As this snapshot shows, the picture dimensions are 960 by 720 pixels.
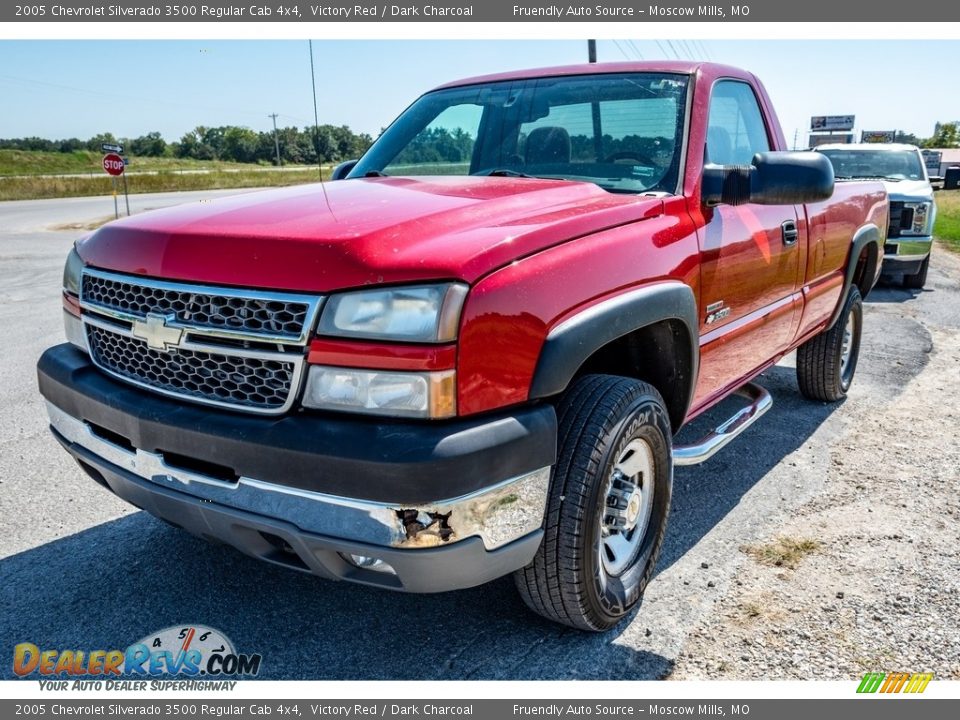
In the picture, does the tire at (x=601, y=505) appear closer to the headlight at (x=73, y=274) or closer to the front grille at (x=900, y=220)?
the headlight at (x=73, y=274)

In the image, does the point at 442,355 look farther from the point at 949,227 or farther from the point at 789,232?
the point at 949,227

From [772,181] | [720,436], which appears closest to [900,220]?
[720,436]

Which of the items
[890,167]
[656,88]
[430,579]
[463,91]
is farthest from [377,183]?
[890,167]

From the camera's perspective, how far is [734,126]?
3.64 metres

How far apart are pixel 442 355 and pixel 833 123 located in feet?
216

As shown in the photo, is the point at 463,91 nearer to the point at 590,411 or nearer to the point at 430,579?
the point at 590,411

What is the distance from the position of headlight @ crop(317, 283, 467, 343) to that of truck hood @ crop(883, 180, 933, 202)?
31.9ft

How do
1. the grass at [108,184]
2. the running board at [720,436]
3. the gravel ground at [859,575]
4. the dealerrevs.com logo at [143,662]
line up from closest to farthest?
the dealerrevs.com logo at [143,662], the gravel ground at [859,575], the running board at [720,436], the grass at [108,184]

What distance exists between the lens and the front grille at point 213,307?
202 cm

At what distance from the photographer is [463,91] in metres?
3.85

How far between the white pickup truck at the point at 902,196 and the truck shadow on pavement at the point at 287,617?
26.9 feet

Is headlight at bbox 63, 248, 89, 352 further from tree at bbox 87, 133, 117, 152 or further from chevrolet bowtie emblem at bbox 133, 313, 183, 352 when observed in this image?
tree at bbox 87, 133, 117, 152

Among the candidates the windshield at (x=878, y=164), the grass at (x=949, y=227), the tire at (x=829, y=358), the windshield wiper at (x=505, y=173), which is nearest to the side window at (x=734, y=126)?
the windshield wiper at (x=505, y=173)

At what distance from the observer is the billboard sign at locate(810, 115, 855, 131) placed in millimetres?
58250
